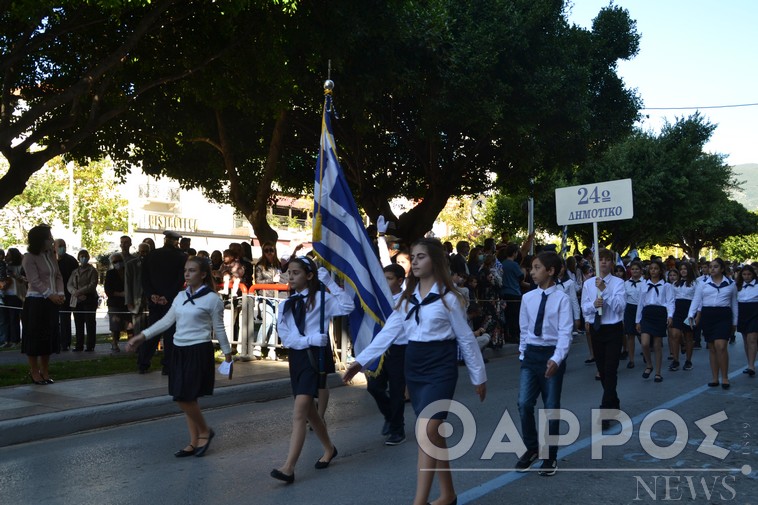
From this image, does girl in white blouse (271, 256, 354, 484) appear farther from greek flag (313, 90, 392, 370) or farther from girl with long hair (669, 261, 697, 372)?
girl with long hair (669, 261, 697, 372)

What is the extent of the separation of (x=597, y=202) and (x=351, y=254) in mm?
5694

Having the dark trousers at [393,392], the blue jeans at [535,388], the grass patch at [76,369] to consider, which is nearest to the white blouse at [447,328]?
the blue jeans at [535,388]

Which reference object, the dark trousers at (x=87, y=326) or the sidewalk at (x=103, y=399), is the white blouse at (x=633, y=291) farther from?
the dark trousers at (x=87, y=326)

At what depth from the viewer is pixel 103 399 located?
8.74m

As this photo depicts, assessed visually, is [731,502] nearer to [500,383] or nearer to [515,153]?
[500,383]

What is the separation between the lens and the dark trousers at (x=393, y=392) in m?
7.39

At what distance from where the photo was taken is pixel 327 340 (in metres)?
6.24

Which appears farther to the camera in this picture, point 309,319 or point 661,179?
point 661,179

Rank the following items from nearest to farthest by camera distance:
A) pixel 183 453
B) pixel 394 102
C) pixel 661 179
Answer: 1. pixel 183 453
2. pixel 394 102
3. pixel 661 179

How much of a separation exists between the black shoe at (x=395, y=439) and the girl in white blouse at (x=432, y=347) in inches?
91.8

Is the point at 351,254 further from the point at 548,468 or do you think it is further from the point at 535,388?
the point at 548,468

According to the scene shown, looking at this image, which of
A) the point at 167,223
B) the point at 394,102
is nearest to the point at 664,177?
the point at 394,102

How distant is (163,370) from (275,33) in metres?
6.06

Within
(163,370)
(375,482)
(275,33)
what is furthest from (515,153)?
(375,482)
